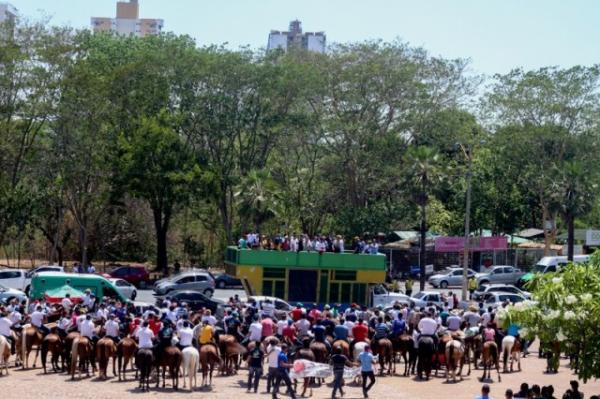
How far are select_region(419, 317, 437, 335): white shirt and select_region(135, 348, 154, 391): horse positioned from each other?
7.03 m

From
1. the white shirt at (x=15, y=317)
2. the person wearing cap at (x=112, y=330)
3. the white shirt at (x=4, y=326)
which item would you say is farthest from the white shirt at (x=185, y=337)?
the white shirt at (x=15, y=317)

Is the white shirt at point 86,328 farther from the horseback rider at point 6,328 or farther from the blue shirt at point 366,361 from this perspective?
the blue shirt at point 366,361

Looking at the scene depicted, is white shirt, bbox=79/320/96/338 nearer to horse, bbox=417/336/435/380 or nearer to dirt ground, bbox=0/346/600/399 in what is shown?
dirt ground, bbox=0/346/600/399

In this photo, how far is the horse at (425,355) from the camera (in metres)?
27.1

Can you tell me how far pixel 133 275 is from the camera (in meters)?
53.7

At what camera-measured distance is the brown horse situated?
88.1 feet

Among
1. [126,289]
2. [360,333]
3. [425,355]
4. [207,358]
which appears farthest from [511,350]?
[126,289]

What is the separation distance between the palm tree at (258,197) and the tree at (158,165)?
3370mm

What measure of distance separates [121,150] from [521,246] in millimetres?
26812

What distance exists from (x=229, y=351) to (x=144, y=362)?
299 centimetres

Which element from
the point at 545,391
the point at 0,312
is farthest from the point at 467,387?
the point at 0,312

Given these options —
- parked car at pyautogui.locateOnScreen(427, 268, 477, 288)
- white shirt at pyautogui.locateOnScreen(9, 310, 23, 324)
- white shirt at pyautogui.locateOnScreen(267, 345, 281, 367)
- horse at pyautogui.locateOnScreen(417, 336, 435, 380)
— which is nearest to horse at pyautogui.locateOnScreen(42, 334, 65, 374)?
white shirt at pyautogui.locateOnScreen(9, 310, 23, 324)

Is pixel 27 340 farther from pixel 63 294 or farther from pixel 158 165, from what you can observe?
pixel 158 165

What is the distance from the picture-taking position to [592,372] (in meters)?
17.8
